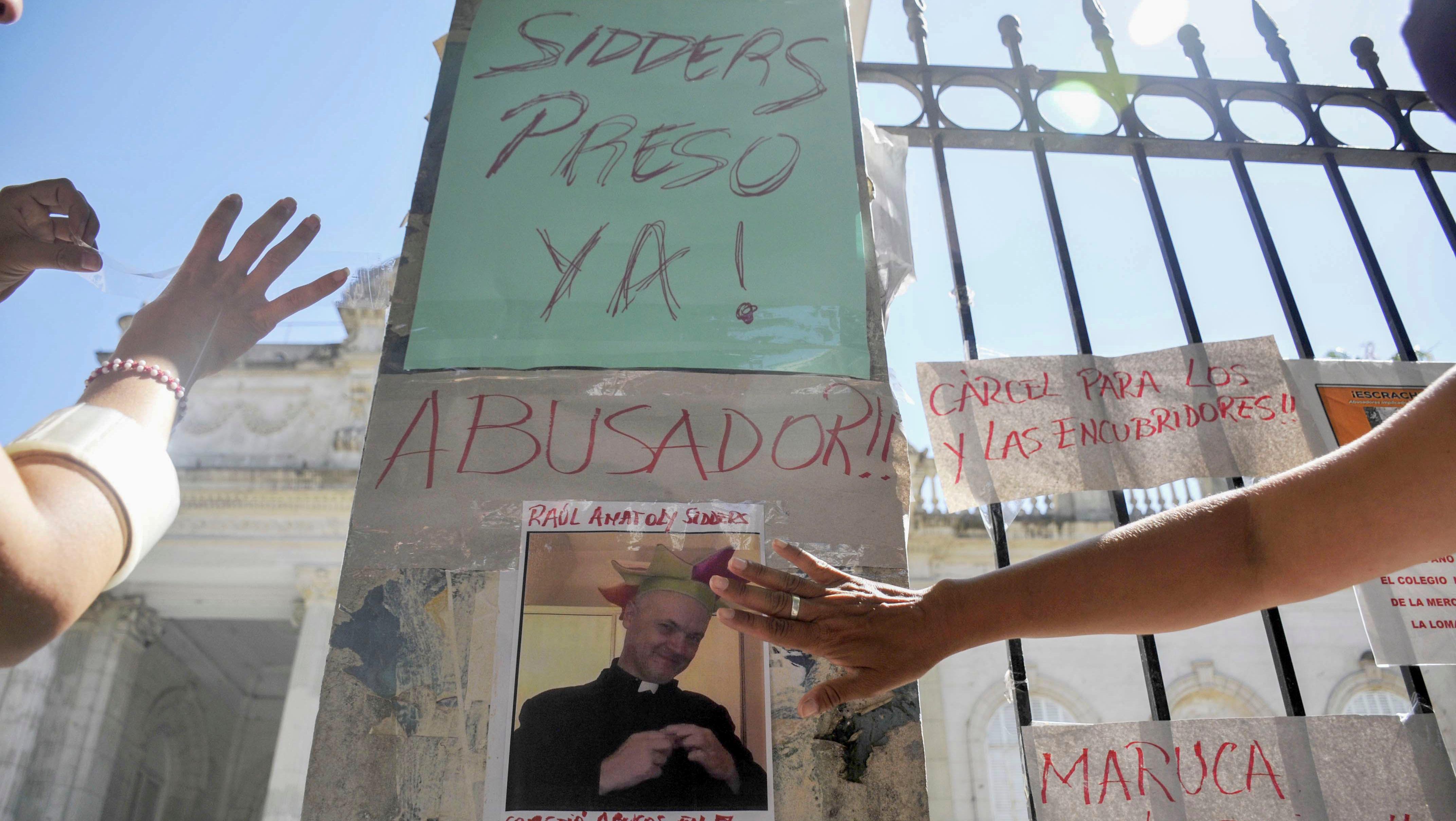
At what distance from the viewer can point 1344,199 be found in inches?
89.6

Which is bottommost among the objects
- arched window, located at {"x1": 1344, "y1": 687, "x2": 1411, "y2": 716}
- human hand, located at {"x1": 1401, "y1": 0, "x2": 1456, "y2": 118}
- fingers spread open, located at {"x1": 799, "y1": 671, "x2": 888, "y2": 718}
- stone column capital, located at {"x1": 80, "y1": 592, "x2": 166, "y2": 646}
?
fingers spread open, located at {"x1": 799, "y1": 671, "x2": 888, "y2": 718}

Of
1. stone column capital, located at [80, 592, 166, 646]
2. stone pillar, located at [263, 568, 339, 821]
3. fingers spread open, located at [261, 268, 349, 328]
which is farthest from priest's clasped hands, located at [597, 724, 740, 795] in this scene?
stone column capital, located at [80, 592, 166, 646]

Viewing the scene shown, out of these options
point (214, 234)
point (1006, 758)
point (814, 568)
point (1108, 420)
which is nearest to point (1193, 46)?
point (1108, 420)

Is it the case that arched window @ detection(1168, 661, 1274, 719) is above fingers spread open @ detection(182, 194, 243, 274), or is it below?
above

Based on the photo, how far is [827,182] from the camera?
1.70 metres

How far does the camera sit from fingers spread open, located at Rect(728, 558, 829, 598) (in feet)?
3.87

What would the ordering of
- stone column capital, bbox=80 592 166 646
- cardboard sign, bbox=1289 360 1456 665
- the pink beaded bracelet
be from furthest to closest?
stone column capital, bbox=80 592 166 646 < cardboard sign, bbox=1289 360 1456 665 < the pink beaded bracelet

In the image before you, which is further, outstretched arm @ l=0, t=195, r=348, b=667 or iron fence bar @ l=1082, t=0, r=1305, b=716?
iron fence bar @ l=1082, t=0, r=1305, b=716

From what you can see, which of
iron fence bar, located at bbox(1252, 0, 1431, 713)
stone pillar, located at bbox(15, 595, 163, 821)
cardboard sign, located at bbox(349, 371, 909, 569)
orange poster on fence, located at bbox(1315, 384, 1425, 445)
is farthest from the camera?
stone pillar, located at bbox(15, 595, 163, 821)

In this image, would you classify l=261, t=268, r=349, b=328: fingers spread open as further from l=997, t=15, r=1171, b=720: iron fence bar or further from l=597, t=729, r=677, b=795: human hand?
l=997, t=15, r=1171, b=720: iron fence bar

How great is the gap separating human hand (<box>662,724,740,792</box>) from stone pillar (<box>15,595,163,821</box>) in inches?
586

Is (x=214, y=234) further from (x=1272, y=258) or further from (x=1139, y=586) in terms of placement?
(x=1272, y=258)

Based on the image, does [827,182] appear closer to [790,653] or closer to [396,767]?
[790,653]

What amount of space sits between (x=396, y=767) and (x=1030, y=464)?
135 cm
